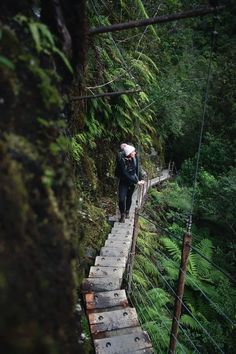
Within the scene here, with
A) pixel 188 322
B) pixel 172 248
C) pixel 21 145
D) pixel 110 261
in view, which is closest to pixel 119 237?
pixel 110 261

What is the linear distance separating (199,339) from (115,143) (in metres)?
5.23

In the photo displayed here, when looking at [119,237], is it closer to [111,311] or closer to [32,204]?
[111,311]

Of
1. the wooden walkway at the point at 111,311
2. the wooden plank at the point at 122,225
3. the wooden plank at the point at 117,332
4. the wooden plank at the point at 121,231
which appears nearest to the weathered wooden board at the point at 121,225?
the wooden plank at the point at 122,225

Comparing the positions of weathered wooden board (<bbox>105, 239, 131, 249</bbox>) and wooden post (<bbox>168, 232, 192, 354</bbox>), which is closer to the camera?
wooden post (<bbox>168, 232, 192, 354</bbox>)

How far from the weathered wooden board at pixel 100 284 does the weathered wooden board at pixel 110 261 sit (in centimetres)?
42

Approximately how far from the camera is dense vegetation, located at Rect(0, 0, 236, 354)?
3.52 feet

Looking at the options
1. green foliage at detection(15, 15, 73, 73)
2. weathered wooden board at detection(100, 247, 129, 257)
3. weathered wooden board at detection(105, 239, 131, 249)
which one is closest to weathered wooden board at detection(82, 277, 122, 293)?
weathered wooden board at detection(100, 247, 129, 257)

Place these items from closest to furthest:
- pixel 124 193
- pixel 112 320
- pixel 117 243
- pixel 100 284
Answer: pixel 112 320
pixel 100 284
pixel 117 243
pixel 124 193

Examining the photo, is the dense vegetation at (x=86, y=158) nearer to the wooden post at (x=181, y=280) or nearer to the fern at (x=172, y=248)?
the fern at (x=172, y=248)

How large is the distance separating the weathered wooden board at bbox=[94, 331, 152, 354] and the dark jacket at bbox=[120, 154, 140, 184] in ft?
11.3

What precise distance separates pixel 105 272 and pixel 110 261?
0.36 meters

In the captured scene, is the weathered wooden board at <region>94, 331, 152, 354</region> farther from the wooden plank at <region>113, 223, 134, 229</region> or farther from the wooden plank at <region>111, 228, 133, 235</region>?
the wooden plank at <region>113, 223, 134, 229</region>

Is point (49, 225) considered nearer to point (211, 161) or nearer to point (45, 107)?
point (45, 107)

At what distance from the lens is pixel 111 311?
3.34m
